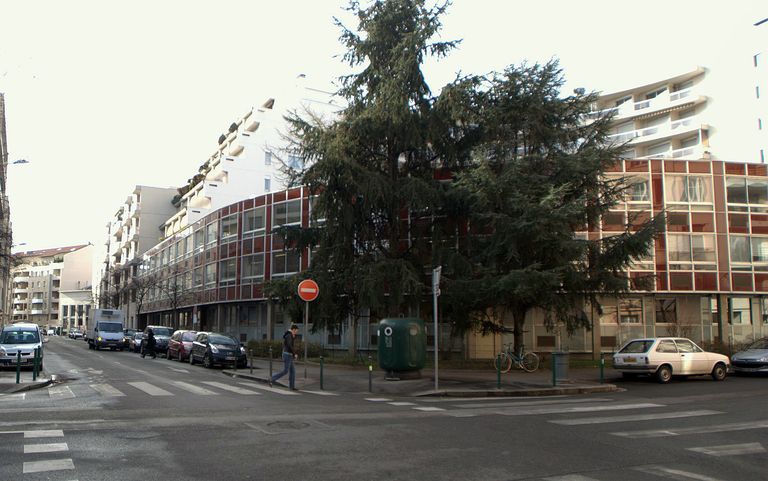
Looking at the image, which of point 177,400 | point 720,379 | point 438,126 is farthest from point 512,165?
point 177,400

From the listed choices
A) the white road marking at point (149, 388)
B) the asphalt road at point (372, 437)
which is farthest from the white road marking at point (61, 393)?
the white road marking at point (149, 388)

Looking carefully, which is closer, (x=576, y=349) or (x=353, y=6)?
(x=353, y=6)

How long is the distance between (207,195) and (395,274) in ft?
127

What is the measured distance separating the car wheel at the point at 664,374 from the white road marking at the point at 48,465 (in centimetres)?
1831

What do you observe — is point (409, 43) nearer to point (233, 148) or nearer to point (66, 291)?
point (233, 148)

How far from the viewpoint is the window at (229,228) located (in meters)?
42.8

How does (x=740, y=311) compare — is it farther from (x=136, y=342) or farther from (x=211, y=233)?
(x=136, y=342)

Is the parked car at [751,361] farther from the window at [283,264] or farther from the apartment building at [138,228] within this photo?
the apartment building at [138,228]

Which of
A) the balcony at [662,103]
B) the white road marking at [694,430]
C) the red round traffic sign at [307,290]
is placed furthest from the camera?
the balcony at [662,103]

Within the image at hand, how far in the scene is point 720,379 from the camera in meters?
21.1

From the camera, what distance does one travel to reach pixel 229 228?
4356 centimetres

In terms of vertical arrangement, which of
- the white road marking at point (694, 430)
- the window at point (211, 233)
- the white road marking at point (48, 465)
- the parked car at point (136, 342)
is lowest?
the parked car at point (136, 342)

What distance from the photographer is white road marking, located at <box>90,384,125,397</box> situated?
48.5ft

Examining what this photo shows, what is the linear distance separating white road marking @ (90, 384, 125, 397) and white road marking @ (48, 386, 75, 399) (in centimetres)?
64
